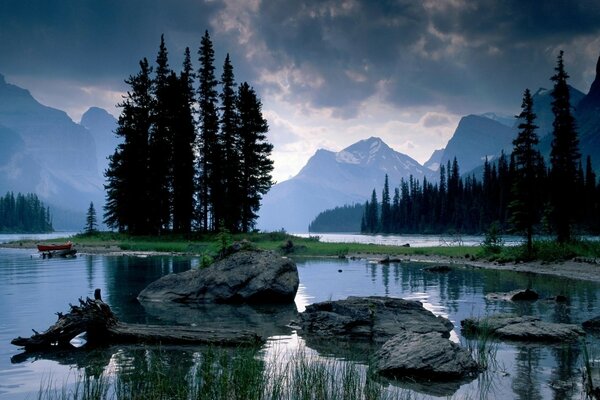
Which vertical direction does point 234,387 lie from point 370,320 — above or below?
above

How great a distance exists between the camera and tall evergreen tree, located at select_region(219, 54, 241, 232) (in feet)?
201

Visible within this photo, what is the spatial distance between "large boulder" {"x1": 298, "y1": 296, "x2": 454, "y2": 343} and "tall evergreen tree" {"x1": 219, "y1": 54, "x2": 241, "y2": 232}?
4568 cm

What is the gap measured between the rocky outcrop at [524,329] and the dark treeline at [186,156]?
158 feet

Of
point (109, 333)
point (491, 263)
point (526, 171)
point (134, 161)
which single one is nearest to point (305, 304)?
point (109, 333)

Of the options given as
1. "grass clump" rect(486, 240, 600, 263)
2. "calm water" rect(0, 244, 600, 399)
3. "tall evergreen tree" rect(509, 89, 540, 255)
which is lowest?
"calm water" rect(0, 244, 600, 399)

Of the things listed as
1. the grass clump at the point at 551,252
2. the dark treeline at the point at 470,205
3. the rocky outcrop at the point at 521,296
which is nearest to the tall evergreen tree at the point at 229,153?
the grass clump at the point at 551,252

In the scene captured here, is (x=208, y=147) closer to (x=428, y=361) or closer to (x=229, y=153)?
(x=229, y=153)

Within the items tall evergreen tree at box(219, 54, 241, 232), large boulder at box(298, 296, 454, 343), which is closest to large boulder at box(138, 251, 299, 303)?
large boulder at box(298, 296, 454, 343)

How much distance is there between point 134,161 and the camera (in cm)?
6400

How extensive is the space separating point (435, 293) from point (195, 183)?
46.4 meters

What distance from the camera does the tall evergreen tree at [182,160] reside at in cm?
6203

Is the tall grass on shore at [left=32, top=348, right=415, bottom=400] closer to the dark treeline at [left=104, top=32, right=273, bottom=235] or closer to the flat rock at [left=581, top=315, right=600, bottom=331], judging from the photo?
the flat rock at [left=581, top=315, right=600, bottom=331]

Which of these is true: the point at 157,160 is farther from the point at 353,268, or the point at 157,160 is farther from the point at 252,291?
the point at 252,291

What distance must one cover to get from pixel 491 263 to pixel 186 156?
3940cm
